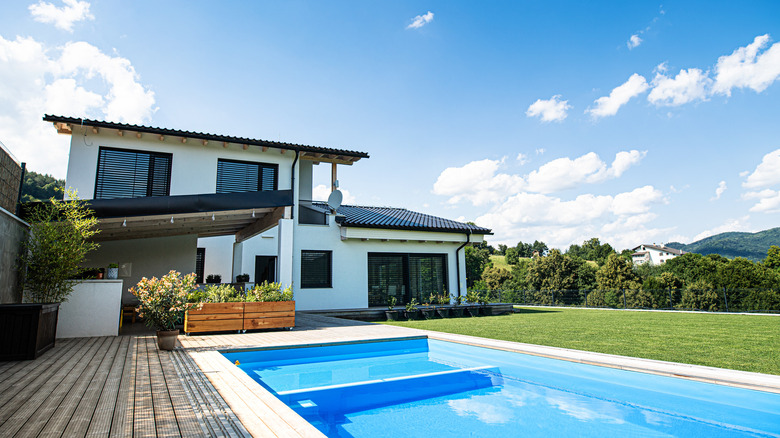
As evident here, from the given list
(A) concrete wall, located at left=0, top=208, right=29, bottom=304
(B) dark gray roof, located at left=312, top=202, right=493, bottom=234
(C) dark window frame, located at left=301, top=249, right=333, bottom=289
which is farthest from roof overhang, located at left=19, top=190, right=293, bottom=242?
(B) dark gray roof, located at left=312, top=202, right=493, bottom=234

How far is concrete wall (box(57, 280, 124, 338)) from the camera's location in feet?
26.5

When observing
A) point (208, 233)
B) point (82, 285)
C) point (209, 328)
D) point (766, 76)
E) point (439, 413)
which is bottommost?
point (439, 413)

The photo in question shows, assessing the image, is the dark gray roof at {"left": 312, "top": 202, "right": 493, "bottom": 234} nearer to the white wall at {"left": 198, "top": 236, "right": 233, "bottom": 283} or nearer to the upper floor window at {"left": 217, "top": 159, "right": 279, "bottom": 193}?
the upper floor window at {"left": 217, "top": 159, "right": 279, "bottom": 193}

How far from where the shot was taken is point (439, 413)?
4664 millimetres

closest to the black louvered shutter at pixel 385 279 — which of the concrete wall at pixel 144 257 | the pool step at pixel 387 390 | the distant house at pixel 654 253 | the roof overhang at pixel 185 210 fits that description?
the roof overhang at pixel 185 210

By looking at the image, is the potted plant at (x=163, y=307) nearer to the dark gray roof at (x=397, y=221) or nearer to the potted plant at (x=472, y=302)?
the dark gray roof at (x=397, y=221)

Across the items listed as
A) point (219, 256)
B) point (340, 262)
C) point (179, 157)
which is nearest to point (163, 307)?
point (179, 157)

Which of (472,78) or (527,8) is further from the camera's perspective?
(472,78)

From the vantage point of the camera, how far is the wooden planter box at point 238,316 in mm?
8211

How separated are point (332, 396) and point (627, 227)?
156ft

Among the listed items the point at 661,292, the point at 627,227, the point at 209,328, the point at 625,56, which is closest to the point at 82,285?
the point at 209,328

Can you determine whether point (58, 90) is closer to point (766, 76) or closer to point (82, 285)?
point (82, 285)

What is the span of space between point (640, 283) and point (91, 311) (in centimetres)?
3665

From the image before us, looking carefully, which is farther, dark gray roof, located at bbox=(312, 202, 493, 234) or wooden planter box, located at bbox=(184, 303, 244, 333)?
dark gray roof, located at bbox=(312, 202, 493, 234)
